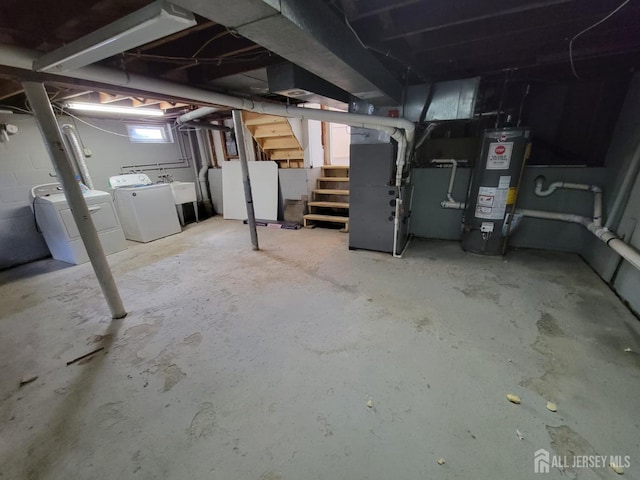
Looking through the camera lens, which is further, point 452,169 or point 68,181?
point 452,169

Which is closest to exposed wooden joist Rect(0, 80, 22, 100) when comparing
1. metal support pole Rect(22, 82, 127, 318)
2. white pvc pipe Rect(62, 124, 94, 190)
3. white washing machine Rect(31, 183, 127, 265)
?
metal support pole Rect(22, 82, 127, 318)

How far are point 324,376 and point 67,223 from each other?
3883mm

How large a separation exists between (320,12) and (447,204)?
2.86 meters

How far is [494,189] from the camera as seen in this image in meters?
2.78

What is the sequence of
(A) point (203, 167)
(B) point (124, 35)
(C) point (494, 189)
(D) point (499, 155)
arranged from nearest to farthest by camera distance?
(B) point (124, 35) → (D) point (499, 155) → (C) point (494, 189) → (A) point (203, 167)

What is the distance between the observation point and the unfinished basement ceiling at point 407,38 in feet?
4.50

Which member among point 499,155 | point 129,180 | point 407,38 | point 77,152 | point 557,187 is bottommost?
point 557,187

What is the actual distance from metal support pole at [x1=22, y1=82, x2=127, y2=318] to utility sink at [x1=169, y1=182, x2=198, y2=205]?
9.25 ft

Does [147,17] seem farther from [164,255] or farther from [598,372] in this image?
[164,255]

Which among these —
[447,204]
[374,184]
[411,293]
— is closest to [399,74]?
[374,184]

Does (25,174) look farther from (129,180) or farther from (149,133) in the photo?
(149,133)

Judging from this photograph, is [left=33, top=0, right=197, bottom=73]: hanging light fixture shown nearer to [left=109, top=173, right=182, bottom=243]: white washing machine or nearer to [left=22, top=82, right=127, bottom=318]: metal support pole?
[left=22, top=82, right=127, bottom=318]: metal support pole

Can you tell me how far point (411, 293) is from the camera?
2363 millimetres

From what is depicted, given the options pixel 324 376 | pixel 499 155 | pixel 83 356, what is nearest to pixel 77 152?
pixel 83 356
